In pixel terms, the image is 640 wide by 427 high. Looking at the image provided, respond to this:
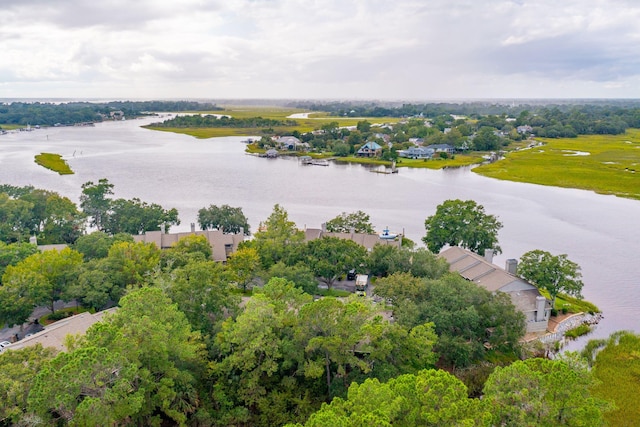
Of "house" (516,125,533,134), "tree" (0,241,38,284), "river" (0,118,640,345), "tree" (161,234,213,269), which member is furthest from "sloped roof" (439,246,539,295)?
"house" (516,125,533,134)

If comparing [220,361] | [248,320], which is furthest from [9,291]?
[248,320]

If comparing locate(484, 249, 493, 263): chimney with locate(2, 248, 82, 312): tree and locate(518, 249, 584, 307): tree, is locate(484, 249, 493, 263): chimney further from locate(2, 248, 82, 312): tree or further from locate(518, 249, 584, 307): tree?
locate(2, 248, 82, 312): tree

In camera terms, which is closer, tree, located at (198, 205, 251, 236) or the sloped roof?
the sloped roof

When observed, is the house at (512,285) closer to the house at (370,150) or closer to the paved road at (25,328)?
the paved road at (25,328)

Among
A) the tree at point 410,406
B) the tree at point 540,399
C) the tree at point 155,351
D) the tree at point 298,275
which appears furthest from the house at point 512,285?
the tree at point 155,351

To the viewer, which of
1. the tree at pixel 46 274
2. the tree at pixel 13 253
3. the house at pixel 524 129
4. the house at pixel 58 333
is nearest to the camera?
the house at pixel 58 333

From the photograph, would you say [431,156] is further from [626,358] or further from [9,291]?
A: [9,291]
